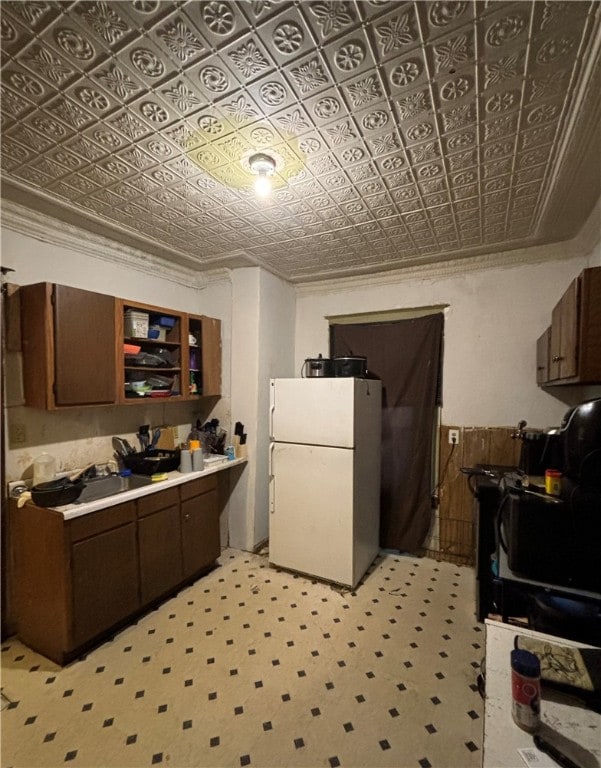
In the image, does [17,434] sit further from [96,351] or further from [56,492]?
[96,351]

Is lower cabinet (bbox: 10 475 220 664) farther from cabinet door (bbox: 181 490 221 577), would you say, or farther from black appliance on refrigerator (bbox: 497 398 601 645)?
black appliance on refrigerator (bbox: 497 398 601 645)

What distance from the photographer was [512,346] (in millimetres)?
2770

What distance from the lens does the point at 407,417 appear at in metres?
3.08

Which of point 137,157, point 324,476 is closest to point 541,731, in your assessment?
point 324,476

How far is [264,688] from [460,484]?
2.08 m

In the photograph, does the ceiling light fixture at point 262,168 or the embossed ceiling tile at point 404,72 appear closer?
the embossed ceiling tile at point 404,72

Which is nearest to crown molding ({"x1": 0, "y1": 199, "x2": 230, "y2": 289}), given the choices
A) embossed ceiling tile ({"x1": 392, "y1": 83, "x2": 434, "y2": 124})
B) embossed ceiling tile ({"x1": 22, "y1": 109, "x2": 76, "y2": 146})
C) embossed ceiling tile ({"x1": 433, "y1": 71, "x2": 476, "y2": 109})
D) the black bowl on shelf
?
embossed ceiling tile ({"x1": 22, "y1": 109, "x2": 76, "y2": 146})

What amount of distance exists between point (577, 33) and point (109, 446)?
10.4 feet

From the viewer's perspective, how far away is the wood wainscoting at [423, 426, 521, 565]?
2.80 m

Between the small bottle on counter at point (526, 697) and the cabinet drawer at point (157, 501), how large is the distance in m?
2.06

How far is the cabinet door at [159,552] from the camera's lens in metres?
2.21

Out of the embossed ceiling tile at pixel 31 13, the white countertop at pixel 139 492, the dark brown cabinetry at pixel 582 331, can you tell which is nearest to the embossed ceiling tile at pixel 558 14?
the dark brown cabinetry at pixel 582 331

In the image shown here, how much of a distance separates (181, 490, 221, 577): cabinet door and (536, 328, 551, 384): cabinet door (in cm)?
259

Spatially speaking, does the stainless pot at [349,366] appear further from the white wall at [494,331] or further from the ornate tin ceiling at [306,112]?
the ornate tin ceiling at [306,112]
